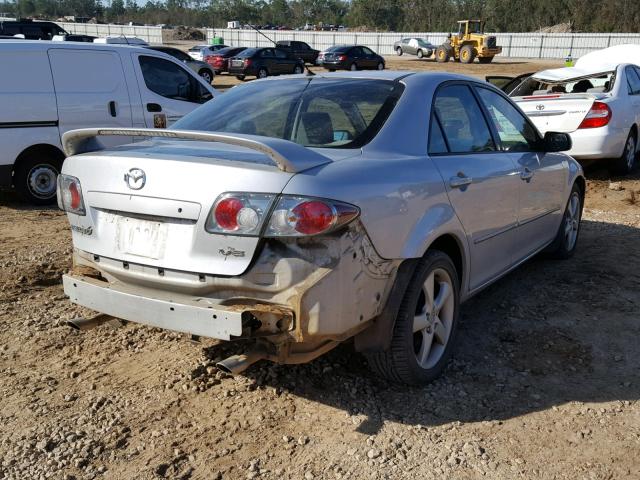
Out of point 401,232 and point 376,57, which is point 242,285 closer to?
point 401,232

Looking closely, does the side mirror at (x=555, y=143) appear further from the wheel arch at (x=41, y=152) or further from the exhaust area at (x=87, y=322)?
the wheel arch at (x=41, y=152)

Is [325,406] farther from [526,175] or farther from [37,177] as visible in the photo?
[37,177]

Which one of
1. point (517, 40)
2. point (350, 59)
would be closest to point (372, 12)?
point (517, 40)

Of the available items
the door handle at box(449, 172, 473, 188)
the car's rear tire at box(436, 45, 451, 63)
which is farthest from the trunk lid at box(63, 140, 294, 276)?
the car's rear tire at box(436, 45, 451, 63)

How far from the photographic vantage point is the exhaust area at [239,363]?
281 cm

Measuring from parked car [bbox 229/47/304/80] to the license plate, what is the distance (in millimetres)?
28787

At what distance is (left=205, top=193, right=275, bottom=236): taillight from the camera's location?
107 inches

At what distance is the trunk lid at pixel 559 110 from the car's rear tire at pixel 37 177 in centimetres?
609

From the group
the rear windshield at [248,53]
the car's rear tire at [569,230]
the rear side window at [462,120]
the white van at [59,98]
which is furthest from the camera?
the rear windshield at [248,53]

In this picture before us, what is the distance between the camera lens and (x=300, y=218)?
106 inches

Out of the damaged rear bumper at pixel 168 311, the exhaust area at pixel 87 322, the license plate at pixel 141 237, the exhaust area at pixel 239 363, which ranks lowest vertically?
the exhaust area at pixel 87 322

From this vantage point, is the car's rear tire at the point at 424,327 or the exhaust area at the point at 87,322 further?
the exhaust area at the point at 87,322

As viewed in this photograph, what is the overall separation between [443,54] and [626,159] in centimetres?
3689

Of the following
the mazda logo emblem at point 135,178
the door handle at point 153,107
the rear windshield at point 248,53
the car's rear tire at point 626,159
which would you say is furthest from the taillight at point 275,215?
the rear windshield at point 248,53
